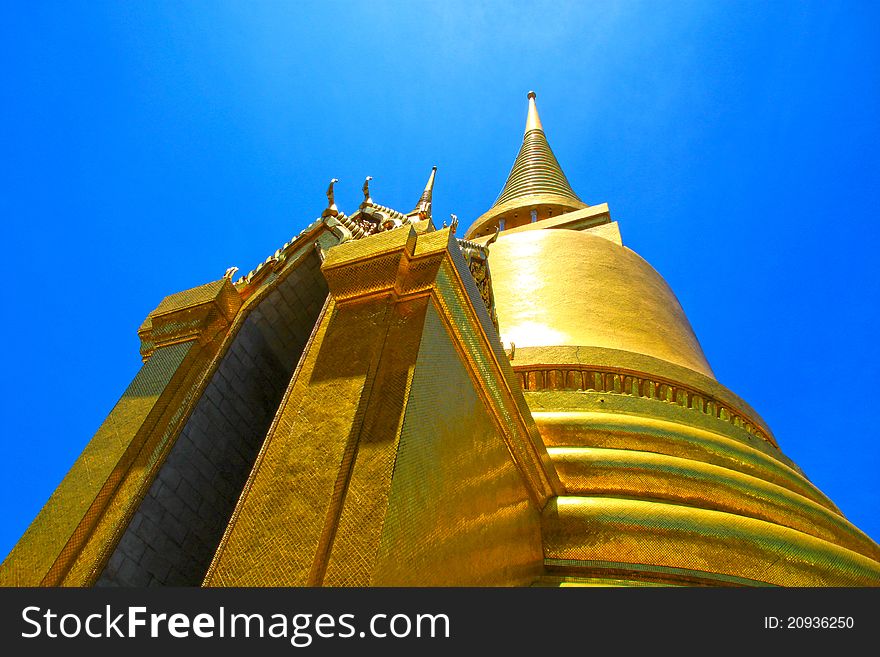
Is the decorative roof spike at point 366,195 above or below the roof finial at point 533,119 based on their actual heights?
below

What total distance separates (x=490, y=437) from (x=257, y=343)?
1415mm

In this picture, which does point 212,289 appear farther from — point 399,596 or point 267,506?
point 399,596

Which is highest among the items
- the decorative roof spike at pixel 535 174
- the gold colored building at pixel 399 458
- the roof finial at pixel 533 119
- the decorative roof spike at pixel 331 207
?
the roof finial at pixel 533 119


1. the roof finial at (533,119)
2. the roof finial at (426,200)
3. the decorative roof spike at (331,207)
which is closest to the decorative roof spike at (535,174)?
the roof finial at (533,119)

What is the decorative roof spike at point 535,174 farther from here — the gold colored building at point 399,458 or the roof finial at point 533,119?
the gold colored building at point 399,458

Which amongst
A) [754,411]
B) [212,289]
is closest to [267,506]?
[212,289]

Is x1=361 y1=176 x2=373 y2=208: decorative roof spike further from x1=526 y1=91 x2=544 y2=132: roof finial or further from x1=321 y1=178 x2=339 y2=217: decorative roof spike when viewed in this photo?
x1=526 y1=91 x2=544 y2=132: roof finial

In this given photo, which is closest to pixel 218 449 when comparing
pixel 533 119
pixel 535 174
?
pixel 535 174

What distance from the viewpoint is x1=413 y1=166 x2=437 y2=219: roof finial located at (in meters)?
3.68

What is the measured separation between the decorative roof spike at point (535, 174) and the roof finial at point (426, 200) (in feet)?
25.3

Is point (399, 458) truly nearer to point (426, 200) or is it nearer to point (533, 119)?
point (426, 200)

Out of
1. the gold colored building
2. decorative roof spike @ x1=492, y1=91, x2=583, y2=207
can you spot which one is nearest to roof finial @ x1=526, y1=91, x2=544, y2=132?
decorative roof spike @ x1=492, y1=91, x2=583, y2=207

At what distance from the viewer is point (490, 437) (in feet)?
10.1

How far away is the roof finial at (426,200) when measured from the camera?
3.68 m
